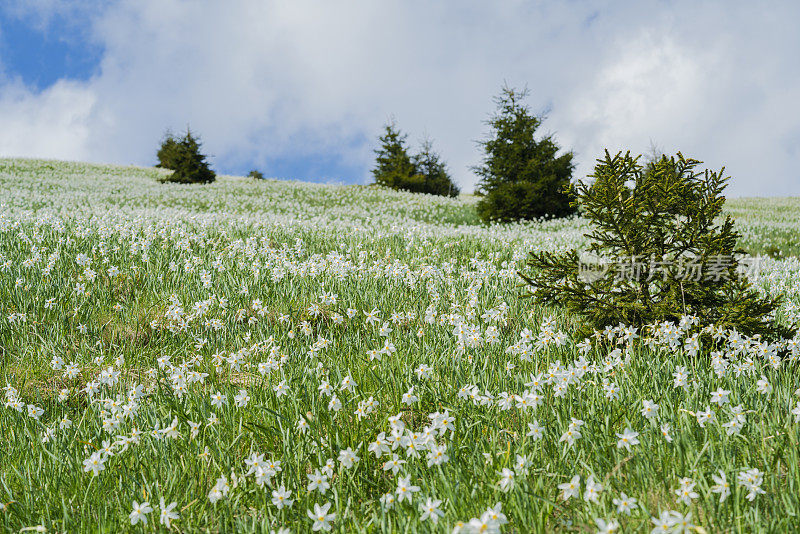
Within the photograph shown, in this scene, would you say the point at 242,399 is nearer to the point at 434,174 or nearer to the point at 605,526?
the point at 605,526

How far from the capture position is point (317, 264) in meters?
6.98

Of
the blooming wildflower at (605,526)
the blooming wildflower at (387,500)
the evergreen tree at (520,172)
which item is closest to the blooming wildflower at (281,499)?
the blooming wildflower at (387,500)

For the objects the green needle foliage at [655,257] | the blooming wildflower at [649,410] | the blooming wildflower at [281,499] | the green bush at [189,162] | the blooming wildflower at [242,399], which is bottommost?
the blooming wildflower at [281,499]

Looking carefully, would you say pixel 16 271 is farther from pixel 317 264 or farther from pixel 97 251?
pixel 317 264

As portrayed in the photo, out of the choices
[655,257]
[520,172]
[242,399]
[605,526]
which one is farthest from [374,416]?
[520,172]

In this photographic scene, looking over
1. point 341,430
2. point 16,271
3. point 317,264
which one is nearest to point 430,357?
point 341,430

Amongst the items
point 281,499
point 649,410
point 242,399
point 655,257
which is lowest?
point 281,499

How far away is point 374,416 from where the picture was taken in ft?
10.6

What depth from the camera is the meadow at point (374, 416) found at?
2270 mm

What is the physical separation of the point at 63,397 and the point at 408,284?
12.9 ft

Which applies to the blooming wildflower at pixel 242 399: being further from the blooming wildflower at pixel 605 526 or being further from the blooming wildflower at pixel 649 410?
the blooming wildflower at pixel 649 410

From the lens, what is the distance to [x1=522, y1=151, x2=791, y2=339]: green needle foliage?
12.9 feet

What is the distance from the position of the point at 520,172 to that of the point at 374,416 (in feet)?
78.6

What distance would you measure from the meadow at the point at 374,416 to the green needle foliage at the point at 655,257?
9.2 inches
